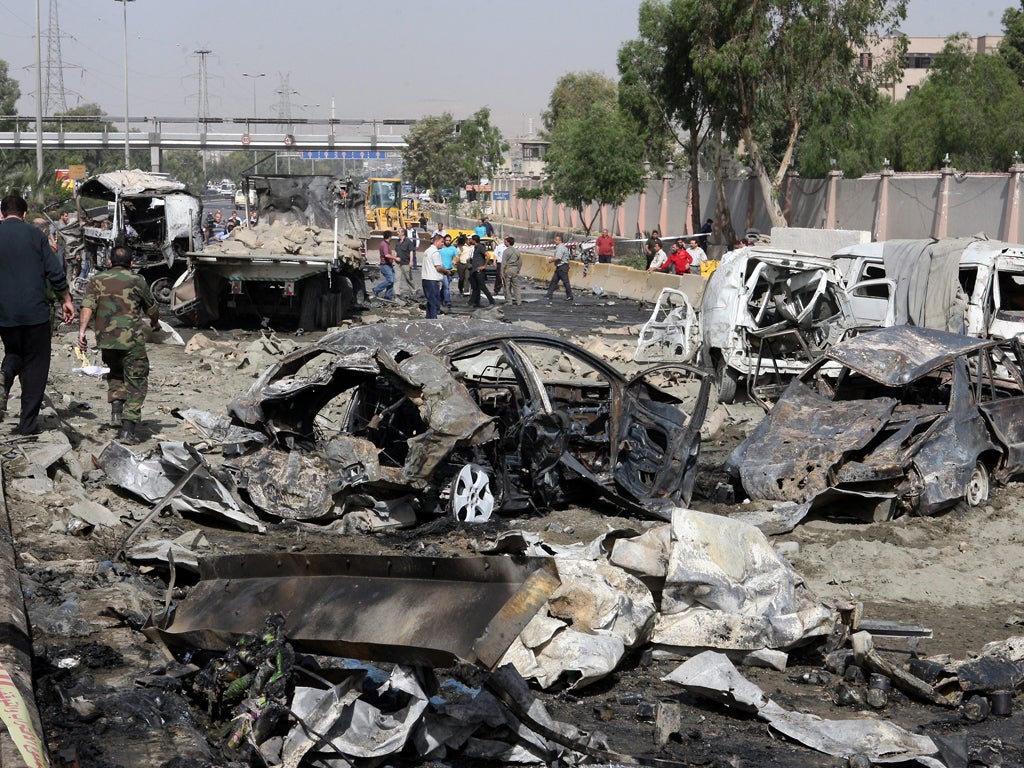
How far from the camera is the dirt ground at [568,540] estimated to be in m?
4.73

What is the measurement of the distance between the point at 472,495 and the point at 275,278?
11782 mm

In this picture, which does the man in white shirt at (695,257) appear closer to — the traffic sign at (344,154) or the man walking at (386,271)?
the man walking at (386,271)

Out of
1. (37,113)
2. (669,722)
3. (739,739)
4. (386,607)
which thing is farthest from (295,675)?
(37,113)

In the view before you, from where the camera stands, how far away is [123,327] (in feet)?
33.8

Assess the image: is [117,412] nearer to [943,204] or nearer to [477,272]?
[477,272]

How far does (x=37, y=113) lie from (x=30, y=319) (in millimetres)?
33422

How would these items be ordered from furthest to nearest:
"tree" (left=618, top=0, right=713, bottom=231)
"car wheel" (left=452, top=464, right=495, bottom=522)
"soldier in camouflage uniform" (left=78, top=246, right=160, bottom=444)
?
"tree" (left=618, top=0, right=713, bottom=231) < "soldier in camouflage uniform" (left=78, top=246, right=160, bottom=444) < "car wheel" (left=452, top=464, right=495, bottom=522)

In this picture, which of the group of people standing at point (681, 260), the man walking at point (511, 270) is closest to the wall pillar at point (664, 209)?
the group of people standing at point (681, 260)

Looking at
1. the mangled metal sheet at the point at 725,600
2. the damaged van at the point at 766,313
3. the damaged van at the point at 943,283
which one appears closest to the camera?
the mangled metal sheet at the point at 725,600

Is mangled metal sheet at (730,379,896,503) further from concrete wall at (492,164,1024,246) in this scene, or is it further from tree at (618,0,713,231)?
tree at (618,0,713,231)

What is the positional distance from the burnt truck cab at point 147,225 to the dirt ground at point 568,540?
13.0 metres

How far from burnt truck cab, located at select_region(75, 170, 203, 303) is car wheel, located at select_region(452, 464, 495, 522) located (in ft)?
55.5

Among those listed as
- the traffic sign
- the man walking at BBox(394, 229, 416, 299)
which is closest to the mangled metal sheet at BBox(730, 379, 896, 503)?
the man walking at BBox(394, 229, 416, 299)

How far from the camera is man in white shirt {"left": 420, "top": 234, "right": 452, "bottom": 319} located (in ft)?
70.4
